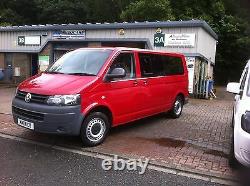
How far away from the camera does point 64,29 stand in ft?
63.7

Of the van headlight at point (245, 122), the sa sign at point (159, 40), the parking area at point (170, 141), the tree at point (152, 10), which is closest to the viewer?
the van headlight at point (245, 122)

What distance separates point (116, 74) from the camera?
697cm

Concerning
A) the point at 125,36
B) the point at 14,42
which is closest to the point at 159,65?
the point at 125,36

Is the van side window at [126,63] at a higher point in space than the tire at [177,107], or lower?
higher

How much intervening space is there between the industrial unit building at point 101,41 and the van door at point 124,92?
870cm

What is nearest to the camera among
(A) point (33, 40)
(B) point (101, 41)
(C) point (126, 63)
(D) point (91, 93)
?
(D) point (91, 93)

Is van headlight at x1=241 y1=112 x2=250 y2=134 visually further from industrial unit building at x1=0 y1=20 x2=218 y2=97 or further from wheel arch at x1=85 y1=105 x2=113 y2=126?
industrial unit building at x1=0 y1=20 x2=218 y2=97

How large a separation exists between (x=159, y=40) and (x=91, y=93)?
10591 millimetres

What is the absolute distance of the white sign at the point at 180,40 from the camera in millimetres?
15632

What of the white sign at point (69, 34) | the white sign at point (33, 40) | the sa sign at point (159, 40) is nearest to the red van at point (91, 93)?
the sa sign at point (159, 40)

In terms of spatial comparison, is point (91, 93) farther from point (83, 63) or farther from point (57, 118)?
point (83, 63)

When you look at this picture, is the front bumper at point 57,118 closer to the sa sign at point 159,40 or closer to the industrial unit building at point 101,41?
the industrial unit building at point 101,41

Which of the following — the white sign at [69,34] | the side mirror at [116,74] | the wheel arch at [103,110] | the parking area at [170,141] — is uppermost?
the white sign at [69,34]

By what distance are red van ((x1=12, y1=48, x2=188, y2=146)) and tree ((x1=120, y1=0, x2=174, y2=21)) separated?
20.7 meters
